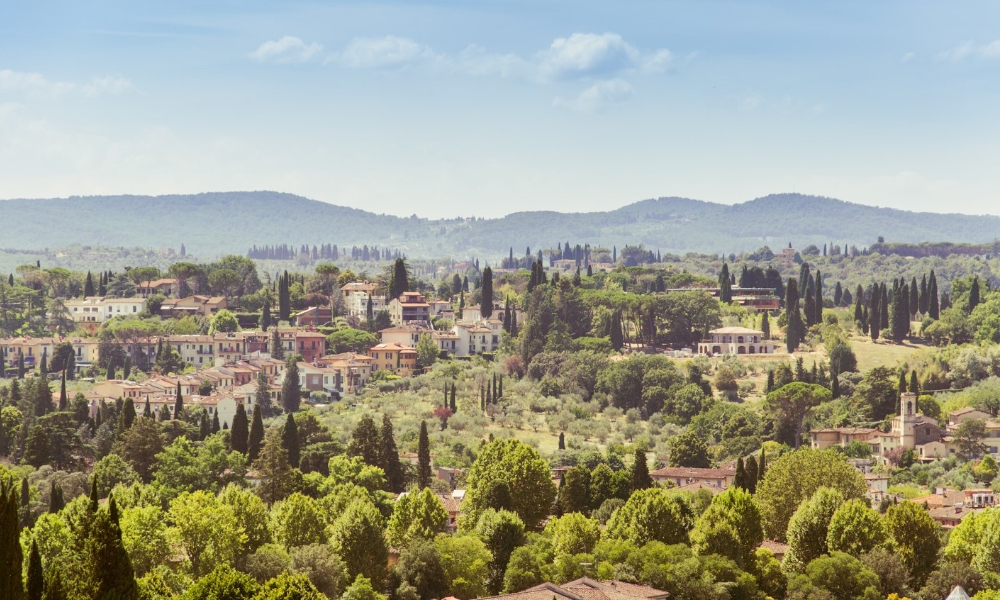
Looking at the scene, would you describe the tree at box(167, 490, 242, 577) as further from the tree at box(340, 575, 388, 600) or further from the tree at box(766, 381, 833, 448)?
the tree at box(766, 381, 833, 448)

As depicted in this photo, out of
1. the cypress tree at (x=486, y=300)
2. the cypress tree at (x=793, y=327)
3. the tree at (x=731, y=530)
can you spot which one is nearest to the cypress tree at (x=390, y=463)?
the tree at (x=731, y=530)

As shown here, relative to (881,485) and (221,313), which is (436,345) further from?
(881,485)

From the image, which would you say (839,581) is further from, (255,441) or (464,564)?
(255,441)

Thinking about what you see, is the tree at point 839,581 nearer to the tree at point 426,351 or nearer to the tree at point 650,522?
the tree at point 650,522

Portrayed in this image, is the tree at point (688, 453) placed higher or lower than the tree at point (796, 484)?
Result: lower

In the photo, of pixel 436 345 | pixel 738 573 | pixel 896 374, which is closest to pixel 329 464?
pixel 738 573

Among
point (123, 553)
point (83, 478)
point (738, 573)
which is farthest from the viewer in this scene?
point (83, 478)
